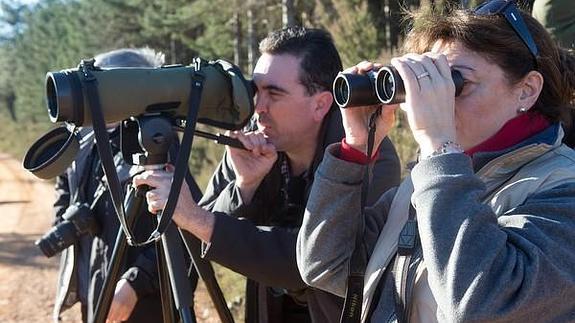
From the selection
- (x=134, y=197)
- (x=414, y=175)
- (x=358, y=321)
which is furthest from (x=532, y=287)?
(x=134, y=197)

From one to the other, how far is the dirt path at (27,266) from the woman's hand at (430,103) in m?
5.11

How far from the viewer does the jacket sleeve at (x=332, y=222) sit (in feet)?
6.04

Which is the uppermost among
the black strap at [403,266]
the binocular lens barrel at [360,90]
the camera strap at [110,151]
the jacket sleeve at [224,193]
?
the binocular lens barrel at [360,90]

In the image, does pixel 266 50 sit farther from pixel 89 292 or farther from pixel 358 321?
pixel 89 292

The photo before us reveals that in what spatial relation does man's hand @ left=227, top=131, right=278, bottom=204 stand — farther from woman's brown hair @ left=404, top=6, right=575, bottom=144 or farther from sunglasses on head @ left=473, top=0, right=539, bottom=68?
sunglasses on head @ left=473, top=0, right=539, bottom=68

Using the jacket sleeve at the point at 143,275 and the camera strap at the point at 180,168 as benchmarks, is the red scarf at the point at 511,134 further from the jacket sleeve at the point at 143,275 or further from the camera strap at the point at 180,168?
the jacket sleeve at the point at 143,275

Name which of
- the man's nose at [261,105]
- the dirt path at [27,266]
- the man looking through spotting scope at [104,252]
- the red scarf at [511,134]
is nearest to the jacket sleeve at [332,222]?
the red scarf at [511,134]

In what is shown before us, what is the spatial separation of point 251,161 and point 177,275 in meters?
0.50

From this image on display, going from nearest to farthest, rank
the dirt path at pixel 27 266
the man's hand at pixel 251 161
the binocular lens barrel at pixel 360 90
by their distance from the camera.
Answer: the binocular lens barrel at pixel 360 90 → the man's hand at pixel 251 161 → the dirt path at pixel 27 266

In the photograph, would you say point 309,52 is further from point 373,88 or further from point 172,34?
point 172,34

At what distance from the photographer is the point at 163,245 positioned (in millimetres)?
2244

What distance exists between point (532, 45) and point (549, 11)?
1.50m

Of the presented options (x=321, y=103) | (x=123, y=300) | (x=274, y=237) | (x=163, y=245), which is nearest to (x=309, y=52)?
(x=321, y=103)

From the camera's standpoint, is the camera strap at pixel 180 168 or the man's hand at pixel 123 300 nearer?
the camera strap at pixel 180 168
